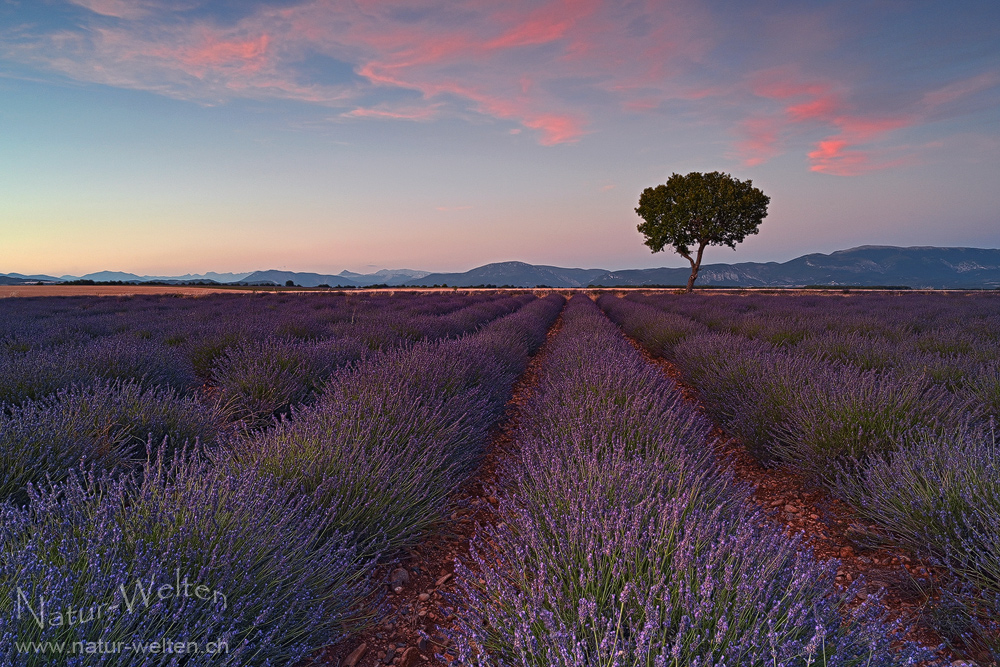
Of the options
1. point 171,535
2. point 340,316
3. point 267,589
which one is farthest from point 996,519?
point 340,316

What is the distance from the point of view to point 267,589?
4.87 ft

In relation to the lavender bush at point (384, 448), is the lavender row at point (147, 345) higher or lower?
higher

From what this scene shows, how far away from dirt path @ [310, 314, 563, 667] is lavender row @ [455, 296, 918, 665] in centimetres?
26

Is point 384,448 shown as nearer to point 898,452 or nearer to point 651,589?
point 651,589

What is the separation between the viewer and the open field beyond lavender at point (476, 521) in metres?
1.21

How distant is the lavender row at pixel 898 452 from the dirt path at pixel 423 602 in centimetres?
208

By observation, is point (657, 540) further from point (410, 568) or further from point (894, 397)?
point (894, 397)

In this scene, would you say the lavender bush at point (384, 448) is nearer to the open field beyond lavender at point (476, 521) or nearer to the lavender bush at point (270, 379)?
the open field beyond lavender at point (476, 521)

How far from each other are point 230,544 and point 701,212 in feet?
108

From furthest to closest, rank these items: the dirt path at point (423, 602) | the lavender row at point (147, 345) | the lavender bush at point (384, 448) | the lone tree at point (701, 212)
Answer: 1. the lone tree at point (701, 212)
2. the lavender row at point (147, 345)
3. the lavender bush at point (384, 448)
4. the dirt path at point (423, 602)

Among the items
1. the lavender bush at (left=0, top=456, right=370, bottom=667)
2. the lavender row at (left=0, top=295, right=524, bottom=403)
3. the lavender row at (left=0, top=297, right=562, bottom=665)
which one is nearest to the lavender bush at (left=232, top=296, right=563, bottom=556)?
the lavender row at (left=0, top=297, right=562, bottom=665)

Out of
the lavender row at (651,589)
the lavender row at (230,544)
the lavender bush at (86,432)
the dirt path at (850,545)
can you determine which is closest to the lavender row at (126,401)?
the lavender bush at (86,432)

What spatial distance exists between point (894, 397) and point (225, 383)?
5946mm

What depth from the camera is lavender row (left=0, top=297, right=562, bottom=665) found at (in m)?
1.12
